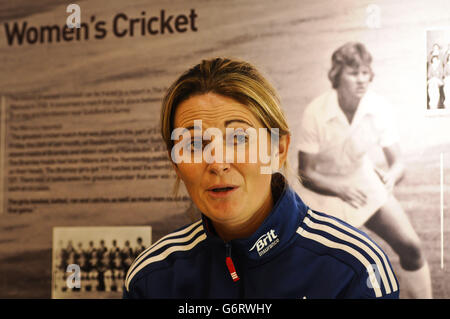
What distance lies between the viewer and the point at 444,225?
1497 mm

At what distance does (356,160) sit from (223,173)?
752mm

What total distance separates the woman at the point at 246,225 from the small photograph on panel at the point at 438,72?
745 millimetres

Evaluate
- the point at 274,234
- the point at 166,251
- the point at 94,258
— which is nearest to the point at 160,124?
the point at 94,258

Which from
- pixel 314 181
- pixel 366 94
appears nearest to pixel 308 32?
pixel 366 94

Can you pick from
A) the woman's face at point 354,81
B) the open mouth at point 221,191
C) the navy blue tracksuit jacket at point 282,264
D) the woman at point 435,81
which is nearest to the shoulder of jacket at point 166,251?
the navy blue tracksuit jacket at point 282,264

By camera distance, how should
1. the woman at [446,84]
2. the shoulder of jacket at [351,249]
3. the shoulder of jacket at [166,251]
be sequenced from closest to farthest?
1. the shoulder of jacket at [351,249]
2. the shoulder of jacket at [166,251]
3. the woman at [446,84]

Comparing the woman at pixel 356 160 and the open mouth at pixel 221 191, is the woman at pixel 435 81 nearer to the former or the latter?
the woman at pixel 356 160

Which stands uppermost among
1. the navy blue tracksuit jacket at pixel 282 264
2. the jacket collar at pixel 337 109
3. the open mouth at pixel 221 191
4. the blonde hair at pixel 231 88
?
the jacket collar at pixel 337 109

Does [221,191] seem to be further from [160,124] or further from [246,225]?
[160,124]

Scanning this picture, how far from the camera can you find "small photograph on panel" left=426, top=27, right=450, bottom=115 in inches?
59.7

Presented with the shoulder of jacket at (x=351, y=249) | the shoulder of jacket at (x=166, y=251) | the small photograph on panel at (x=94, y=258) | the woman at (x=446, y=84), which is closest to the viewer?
the shoulder of jacket at (x=351, y=249)

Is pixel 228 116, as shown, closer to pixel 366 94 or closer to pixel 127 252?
pixel 366 94

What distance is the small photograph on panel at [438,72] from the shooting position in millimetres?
1517

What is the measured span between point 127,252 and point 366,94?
963 millimetres
